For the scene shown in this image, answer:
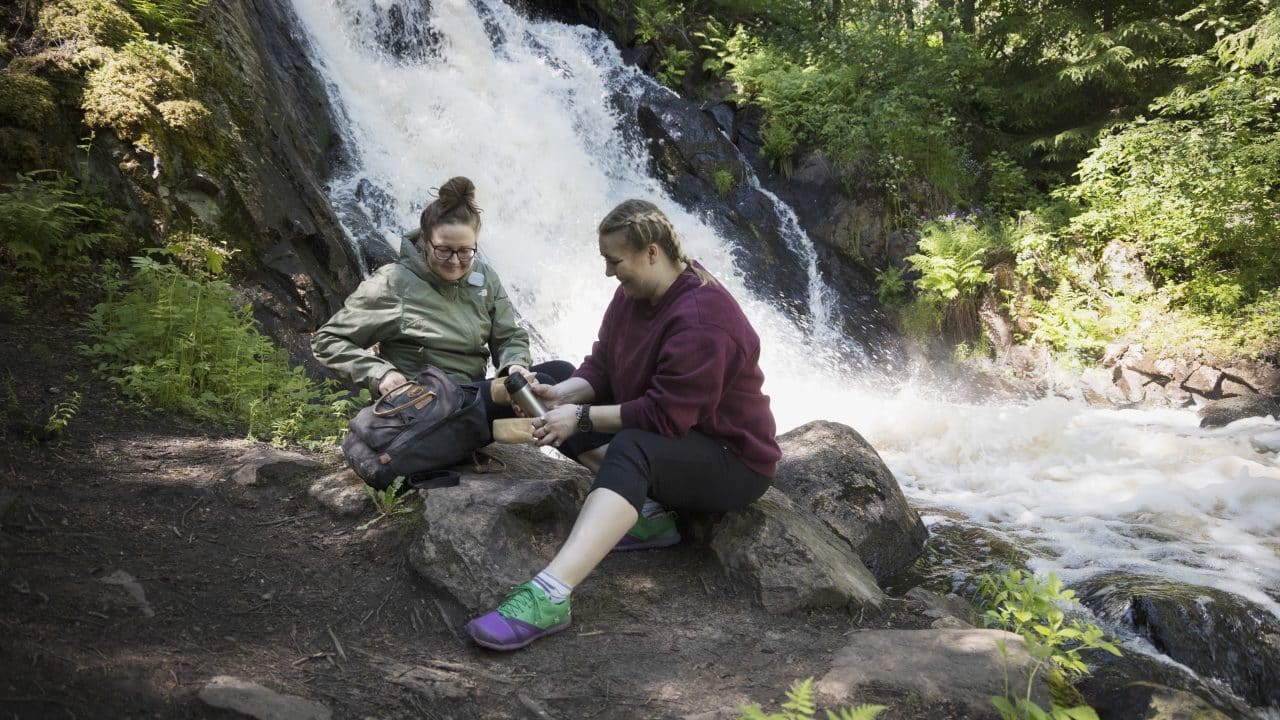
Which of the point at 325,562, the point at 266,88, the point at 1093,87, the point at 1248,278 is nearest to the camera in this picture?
the point at 325,562

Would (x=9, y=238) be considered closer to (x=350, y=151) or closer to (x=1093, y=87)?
(x=350, y=151)

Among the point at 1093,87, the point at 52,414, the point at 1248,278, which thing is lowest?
the point at 52,414

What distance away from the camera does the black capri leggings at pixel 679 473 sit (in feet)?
9.61

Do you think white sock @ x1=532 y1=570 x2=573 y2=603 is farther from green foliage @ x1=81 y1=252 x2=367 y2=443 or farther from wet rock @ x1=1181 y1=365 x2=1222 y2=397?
wet rock @ x1=1181 y1=365 x2=1222 y2=397

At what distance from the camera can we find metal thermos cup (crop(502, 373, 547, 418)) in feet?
11.1

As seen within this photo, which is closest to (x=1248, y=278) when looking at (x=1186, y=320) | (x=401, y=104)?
(x=1186, y=320)

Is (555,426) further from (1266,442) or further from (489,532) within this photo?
(1266,442)

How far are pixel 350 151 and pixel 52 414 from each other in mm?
6098

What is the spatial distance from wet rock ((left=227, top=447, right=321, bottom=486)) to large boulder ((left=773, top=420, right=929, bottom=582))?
274cm

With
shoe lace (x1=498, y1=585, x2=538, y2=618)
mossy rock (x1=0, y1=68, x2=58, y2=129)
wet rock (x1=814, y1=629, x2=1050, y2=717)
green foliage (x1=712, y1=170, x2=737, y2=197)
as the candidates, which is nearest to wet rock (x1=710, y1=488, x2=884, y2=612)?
wet rock (x1=814, y1=629, x2=1050, y2=717)

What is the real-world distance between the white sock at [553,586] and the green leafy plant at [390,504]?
890 millimetres

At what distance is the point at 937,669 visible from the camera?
2.60 meters

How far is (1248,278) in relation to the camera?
10.1 m

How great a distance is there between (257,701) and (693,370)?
179cm
